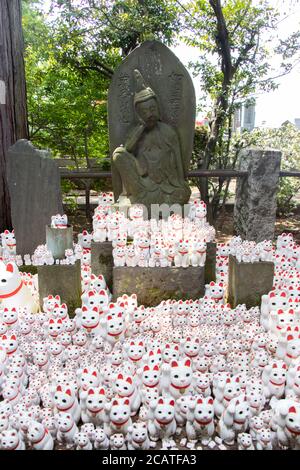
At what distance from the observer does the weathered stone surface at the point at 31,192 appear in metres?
3.73

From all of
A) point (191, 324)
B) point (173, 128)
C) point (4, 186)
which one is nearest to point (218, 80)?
point (173, 128)

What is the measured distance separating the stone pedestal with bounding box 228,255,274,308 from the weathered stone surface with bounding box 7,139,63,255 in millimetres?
1902

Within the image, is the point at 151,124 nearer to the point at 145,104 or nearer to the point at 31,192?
the point at 145,104

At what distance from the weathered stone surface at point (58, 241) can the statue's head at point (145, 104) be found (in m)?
1.78

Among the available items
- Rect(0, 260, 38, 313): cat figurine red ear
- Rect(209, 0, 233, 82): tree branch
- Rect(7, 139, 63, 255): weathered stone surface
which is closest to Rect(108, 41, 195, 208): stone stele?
Rect(7, 139, 63, 255): weathered stone surface

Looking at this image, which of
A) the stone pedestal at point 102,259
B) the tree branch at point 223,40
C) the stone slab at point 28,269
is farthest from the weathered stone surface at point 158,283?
the tree branch at point 223,40

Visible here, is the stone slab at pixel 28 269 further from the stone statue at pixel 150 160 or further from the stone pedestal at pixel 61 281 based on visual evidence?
the stone statue at pixel 150 160

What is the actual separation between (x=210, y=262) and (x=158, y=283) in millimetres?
600

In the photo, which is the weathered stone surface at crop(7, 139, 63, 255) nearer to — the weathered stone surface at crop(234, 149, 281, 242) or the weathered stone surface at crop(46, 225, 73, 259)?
the weathered stone surface at crop(46, 225, 73, 259)

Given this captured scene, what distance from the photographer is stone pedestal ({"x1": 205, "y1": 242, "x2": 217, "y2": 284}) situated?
11.6 ft

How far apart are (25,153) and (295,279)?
274 centimetres

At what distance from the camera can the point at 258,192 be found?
17.0 feet

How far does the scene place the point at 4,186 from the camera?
14.8ft

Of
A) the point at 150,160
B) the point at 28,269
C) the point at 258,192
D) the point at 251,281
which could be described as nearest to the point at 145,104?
the point at 150,160
